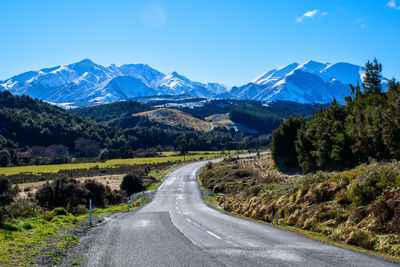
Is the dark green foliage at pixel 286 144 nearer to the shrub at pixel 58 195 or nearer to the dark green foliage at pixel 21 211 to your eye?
the shrub at pixel 58 195

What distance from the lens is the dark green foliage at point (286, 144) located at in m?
61.4

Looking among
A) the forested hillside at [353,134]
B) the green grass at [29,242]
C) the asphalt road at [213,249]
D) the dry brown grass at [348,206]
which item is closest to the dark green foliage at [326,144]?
the forested hillside at [353,134]

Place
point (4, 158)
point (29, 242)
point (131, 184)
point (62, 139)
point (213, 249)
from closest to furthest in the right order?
point (213, 249)
point (29, 242)
point (131, 184)
point (4, 158)
point (62, 139)

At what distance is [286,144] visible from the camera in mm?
62750

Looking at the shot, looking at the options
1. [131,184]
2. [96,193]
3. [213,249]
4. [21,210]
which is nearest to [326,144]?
[96,193]

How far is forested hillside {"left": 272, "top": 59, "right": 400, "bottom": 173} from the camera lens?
32634mm

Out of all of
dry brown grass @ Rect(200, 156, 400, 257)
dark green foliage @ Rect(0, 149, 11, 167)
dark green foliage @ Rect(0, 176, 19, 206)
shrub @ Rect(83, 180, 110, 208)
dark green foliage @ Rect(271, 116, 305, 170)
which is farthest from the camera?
dark green foliage @ Rect(0, 149, 11, 167)

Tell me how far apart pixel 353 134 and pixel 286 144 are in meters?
23.2

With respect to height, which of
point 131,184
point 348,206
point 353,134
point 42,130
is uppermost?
point 42,130

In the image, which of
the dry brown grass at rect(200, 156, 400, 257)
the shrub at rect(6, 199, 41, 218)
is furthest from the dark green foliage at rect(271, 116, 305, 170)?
the shrub at rect(6, 199, 41, 218)

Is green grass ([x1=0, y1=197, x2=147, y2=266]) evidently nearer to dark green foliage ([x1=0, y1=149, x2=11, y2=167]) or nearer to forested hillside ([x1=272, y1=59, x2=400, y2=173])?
forested hillside ([x1=272, y1=59, x2=400, y2=173])

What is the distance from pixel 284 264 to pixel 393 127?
28.2 metres

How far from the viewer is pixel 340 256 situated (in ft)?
30.8

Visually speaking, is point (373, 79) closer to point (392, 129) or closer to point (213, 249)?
point (392, 129)
